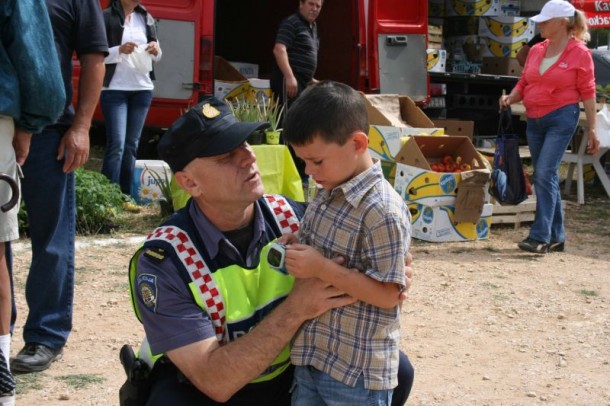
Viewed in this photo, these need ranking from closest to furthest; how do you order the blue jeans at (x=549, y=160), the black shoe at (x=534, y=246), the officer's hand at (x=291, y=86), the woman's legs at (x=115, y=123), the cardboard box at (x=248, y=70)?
1. the blue jeans at (x=549, y=160)
2. the black shoe at (x=534, y=246)
3. the woman's legs at (x=115, y=123)
4. the officer's hand at (x=291, y=86)
5. the cardboard box at (x=248, y=70)

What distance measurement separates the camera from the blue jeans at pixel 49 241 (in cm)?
400

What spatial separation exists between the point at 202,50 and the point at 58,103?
16.7ft

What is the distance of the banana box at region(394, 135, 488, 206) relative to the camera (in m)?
7.32

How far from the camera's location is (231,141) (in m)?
2.58

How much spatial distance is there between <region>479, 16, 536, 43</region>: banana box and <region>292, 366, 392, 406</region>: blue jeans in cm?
1067

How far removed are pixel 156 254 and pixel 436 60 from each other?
9.71 meters

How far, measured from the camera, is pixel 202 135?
259 cm

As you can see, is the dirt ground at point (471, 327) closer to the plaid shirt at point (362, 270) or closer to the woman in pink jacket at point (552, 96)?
the woman in pink jacket at point (552, 96)

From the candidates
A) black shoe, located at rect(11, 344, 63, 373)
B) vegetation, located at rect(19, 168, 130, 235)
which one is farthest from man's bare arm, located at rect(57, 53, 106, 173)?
vegetation, located at rect(19, 168, 130, 235)

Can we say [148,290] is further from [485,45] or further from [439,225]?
[485,45]

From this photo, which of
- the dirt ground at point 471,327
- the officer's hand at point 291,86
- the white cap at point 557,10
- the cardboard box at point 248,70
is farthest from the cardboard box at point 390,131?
the cardboard box at point 248,70

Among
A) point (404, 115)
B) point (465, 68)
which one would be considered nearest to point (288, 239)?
point (404, 115)

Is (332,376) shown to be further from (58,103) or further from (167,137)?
(58,103)

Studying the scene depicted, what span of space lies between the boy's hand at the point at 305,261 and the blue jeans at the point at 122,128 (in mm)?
5249
